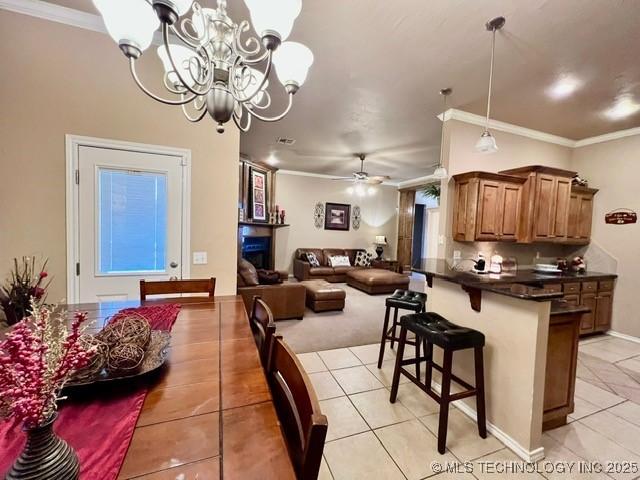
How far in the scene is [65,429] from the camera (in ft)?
2.48

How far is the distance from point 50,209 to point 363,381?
9.99 ft

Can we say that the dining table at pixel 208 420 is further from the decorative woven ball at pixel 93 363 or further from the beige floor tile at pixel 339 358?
the beige floor tile at pixel 339 358

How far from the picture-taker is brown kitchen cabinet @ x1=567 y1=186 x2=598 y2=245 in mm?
3910

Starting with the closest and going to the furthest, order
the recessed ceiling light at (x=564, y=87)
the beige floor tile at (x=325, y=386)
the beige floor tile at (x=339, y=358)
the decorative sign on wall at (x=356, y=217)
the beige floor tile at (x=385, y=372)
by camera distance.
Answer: the beige floor tile at (x=325, y=386), the beige floor tile at (x=385, y=372), the recessed ceiling light at (x=564, y=87), the beige floor tile at (x=339, y=358), the decorative sign on wall at (x=356, y=217)

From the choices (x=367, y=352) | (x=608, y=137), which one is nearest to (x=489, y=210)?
(x=367, y=352)

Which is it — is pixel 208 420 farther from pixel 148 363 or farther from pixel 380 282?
pixel 380 282

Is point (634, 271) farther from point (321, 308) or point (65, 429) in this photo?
point (65, 429)

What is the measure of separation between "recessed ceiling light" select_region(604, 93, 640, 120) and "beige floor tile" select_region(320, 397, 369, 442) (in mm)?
4199

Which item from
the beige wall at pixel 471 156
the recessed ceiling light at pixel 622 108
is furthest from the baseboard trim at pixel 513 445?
the recessed ceiling light at pixel 622 108

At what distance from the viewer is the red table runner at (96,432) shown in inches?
25.3

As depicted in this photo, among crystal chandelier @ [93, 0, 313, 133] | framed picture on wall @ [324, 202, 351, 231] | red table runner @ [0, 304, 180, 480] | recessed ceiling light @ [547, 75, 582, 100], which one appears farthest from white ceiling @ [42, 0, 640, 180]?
framed picture on wall @ [324, 202, 351, 231]

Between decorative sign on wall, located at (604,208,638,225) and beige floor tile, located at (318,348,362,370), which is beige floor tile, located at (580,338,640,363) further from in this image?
beige floor tile, located at (318,348,362,370)

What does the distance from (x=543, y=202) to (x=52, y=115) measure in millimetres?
5352

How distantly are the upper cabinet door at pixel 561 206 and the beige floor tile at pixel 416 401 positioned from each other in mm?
3094
